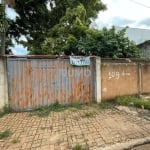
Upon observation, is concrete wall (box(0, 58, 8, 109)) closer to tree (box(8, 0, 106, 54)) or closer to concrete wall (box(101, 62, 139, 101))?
concrete wall (box(101, 62, 139, 101))

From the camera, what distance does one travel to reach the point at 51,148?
14.2 feet

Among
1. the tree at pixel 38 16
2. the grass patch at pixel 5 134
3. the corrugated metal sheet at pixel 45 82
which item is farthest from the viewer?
the tree at pixel 38 16

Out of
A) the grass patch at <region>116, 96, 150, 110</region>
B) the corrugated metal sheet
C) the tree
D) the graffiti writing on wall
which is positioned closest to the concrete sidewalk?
the corrugated metal sheet

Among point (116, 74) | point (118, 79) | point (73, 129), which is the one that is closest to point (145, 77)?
point (118, 79)

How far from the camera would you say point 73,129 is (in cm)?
546

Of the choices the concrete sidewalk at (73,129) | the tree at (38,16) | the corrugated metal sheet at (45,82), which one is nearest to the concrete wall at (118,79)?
the corrugated metal sheet at (45,82)

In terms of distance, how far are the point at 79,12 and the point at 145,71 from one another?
625 centimetres

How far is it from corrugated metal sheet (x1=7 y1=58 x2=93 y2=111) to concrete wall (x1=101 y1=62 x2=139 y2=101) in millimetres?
694

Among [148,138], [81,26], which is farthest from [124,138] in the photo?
[81,26]

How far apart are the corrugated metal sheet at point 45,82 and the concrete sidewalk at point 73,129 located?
665 millimetres

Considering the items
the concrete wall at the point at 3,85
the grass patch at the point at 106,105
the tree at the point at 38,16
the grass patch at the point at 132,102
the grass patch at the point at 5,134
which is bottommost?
the grass patch at the point at 5,134

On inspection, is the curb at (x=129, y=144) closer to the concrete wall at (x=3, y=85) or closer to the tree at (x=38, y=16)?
the concrete wall at (x=3, y=85)

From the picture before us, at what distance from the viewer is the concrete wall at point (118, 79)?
8625mm

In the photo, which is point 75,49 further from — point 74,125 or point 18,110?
point 74,125
